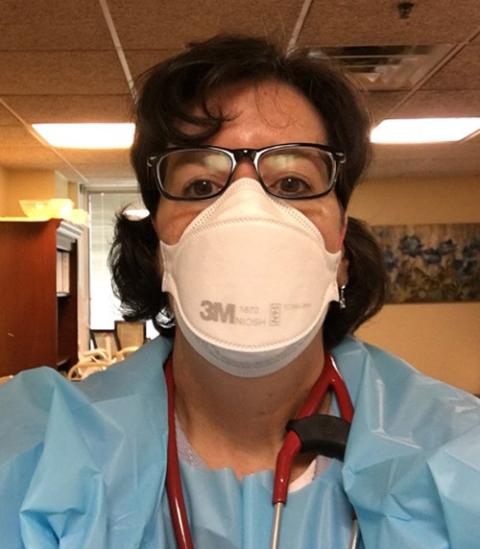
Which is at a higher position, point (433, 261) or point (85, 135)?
point (85, 135)

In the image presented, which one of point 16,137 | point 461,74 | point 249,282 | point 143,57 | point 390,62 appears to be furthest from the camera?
point 16,137

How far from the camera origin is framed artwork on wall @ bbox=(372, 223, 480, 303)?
17.3 feet

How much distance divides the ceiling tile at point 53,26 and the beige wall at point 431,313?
3.38 meters

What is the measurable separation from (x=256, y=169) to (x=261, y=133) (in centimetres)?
5

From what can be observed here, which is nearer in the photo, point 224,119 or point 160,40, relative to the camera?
point 224,119

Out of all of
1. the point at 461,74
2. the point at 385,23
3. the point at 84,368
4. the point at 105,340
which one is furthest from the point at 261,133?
the point at 105,340

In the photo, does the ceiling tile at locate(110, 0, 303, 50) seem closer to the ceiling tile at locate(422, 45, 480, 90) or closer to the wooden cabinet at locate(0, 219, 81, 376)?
the ceiling tile at locate(422, 45, 480, 90)

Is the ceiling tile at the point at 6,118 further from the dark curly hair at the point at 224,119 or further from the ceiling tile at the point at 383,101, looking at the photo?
the dark curly hair at the point at 224,119

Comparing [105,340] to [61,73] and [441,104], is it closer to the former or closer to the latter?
[61,73]

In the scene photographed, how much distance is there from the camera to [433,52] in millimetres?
2418

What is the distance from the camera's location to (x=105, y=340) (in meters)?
4.82

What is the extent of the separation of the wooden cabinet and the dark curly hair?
265cm

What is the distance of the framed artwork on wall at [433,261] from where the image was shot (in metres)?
5.27

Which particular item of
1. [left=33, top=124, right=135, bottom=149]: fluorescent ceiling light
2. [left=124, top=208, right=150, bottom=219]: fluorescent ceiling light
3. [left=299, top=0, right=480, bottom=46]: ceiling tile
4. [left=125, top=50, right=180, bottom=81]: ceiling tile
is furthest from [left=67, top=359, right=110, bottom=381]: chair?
[left=124, top=208, right=150, bottom=219]: fluorescent ceiling light
